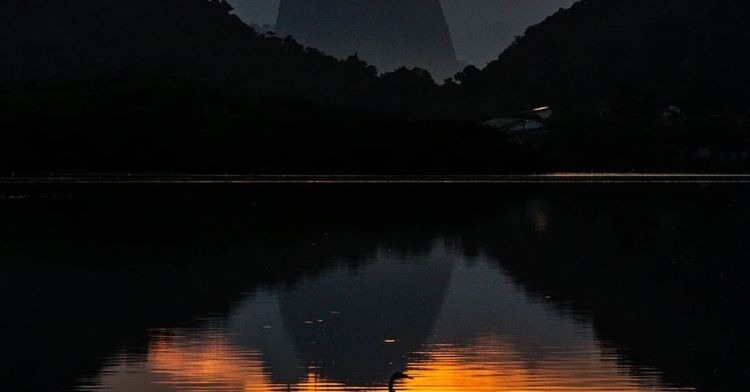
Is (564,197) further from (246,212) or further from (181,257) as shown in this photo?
(181,257)

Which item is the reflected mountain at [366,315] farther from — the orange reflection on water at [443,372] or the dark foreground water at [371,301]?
the orange reflection on water at [443,372]

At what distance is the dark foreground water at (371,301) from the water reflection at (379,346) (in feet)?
0.23

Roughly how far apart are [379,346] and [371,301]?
23.6 feet

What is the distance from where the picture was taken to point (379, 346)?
92.3ft

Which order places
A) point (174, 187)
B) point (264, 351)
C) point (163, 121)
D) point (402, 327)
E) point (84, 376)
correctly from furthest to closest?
point (163, 121)
point (174, 187)
point (402, 327)
point (264, 351)
point (84, 376)

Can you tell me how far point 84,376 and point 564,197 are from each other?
6939cm

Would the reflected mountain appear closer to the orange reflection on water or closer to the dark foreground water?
the dark foreground water

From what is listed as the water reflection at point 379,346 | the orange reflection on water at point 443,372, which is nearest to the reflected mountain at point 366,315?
the water reflection at point 379,346

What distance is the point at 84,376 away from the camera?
81.8ft

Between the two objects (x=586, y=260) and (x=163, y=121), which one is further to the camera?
(x=163, y=121)

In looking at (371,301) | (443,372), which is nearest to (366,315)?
(371,301)

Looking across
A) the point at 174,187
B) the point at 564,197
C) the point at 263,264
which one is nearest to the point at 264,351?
the point at 263,264

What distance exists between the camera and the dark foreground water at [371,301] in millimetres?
25406

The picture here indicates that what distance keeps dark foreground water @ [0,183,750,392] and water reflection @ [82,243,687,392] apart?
0.07m
